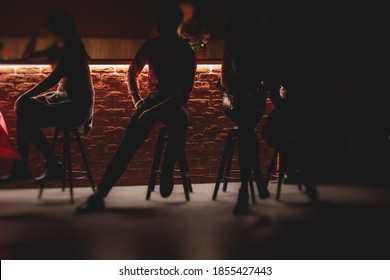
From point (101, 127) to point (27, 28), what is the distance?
129 centimetres

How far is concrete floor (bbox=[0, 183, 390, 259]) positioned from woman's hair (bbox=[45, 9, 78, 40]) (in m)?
1.28

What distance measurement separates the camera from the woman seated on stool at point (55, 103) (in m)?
3.10

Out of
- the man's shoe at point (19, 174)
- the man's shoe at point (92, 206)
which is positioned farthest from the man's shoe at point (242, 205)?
the man's shoe at point (19, 174)

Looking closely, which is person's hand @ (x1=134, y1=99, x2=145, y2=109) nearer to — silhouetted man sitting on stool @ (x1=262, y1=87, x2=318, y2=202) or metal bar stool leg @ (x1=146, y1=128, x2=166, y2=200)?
metal bar stool leg @ (x1=146, y1=128, x2=166, y2=200)

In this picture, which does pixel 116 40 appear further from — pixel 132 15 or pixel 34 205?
pixel 34 205

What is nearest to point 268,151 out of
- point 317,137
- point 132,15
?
point 317,137

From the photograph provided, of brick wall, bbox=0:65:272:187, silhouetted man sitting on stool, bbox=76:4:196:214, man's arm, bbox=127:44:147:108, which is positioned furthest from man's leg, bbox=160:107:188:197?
brick wall, bbox=0:65:272:187

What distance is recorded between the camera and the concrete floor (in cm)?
202

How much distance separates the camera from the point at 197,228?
96.7 inches

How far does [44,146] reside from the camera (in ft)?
10.4

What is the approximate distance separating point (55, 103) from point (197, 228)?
5.15 ft

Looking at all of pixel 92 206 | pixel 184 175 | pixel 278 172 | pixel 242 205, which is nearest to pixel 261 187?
pixel 242 205

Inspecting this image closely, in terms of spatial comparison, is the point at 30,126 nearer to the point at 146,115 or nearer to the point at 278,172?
the point at 146,115

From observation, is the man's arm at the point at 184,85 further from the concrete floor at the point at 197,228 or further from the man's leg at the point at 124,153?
the concrete floor at the point at 197,228
